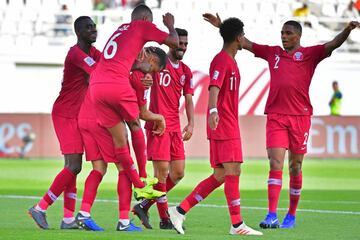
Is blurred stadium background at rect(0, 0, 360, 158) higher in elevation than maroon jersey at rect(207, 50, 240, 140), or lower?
lower

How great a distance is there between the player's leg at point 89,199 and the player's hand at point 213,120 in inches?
60.5

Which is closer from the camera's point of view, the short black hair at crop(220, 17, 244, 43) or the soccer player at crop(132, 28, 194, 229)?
the short black hair at crop(220, 17, 244, 43)

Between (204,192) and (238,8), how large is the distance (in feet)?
105

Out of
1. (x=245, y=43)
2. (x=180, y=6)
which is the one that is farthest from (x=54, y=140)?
(x=245, y=43)

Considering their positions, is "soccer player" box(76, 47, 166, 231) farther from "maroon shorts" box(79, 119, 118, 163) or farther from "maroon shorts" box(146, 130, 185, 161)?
"maroon shorts" box(146, 130, 185, 161)

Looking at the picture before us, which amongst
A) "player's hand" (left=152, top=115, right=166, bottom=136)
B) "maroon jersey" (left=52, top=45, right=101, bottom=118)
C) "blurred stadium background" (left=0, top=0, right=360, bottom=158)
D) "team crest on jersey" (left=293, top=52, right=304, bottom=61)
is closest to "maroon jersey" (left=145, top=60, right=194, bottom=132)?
"player's hand" (left=152, top=115, right=166, bottom=136)

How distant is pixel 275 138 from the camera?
1361 centimetres

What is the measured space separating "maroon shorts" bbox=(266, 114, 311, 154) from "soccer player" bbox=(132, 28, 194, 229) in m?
0.97

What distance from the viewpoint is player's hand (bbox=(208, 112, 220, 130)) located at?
38.4ft

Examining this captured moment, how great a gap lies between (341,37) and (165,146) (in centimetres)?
247

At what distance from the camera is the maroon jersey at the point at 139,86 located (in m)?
12.5

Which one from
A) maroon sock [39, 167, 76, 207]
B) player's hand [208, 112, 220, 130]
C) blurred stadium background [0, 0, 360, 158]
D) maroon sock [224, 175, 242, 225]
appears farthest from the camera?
blurred stadium background [0, 0, 360, 158]

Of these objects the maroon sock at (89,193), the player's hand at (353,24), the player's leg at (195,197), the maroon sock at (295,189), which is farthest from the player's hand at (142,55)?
the maroon sock at (295,189)

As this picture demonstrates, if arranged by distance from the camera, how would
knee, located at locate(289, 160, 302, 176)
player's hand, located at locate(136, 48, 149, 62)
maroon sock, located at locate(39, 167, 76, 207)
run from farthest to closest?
knee, located at locate(289, 160, 302, 176) < maroon sock, located at locate(39, 167, 76, 207) < player's hand, located at locate(136, 48, 149, 62)
